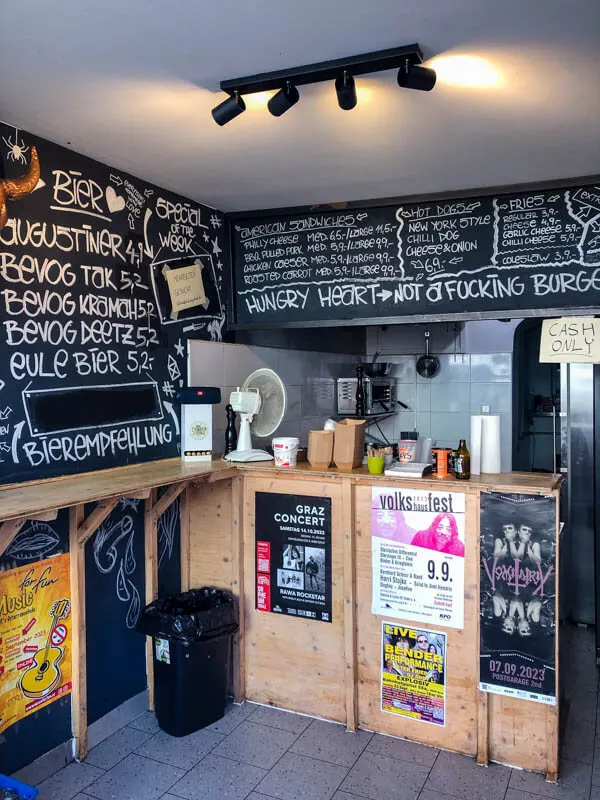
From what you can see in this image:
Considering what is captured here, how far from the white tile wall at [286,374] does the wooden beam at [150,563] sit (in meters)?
0.65

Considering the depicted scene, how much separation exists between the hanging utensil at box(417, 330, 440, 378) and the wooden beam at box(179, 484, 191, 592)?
300 cm

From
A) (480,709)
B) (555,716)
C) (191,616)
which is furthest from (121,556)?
(555,716)

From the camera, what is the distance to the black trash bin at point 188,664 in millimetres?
3086

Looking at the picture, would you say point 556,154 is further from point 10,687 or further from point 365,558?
point 10,687

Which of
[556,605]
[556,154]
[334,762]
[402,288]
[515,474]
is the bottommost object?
[334,762]

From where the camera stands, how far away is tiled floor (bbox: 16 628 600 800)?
8.75 feet

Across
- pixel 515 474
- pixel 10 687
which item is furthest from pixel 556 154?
pixel 10 687

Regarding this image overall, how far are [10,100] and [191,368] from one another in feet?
5.34

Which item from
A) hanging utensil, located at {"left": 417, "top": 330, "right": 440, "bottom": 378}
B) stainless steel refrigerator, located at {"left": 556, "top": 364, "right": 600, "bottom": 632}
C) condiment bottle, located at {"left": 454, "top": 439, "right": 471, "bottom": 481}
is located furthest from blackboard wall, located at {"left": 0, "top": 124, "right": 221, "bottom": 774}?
hanging utensil, located at {"left": 417, "top": 330, "right": 440, "bottom": 378}

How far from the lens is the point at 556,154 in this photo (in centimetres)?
287

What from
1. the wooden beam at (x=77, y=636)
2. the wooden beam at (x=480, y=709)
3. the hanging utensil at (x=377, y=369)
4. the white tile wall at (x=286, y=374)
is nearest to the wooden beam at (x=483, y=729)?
the wooden beam at (x=480, y=709)

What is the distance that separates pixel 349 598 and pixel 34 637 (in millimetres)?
1428

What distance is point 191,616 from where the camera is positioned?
313 centimetres

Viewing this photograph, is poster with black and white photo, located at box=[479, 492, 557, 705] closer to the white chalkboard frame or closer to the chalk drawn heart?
the white chalkboard frame
